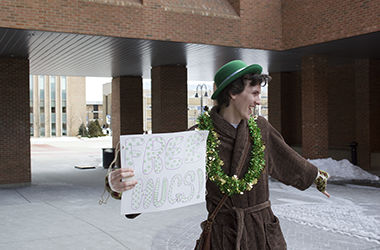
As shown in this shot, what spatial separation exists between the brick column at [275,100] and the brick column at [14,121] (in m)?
15.3

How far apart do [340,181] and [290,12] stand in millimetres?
6055

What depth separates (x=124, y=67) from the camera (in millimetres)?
20750

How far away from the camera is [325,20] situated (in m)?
14.4

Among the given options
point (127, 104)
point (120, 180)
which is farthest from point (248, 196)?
point (127, 104)

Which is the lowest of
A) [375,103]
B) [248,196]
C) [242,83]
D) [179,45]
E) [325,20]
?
[248,196]

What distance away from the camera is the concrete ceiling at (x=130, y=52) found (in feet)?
43.3

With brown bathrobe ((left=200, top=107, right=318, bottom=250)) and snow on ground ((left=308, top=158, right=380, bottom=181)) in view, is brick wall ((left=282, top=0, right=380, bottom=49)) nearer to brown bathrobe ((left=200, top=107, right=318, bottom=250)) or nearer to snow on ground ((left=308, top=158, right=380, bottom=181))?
snow on ground ((left=308, top=158, right=380, bottom=181))

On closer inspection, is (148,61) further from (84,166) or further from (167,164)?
(167,164)

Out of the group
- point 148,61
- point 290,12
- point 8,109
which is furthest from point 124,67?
point 290,12

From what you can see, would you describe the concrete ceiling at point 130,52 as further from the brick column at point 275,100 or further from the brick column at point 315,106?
the brick column at point 275,100

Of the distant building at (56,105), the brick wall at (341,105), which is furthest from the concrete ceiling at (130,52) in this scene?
the distant building at (56,105)

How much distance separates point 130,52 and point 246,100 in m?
13.9

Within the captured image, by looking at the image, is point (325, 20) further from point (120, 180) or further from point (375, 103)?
point (120, 180)

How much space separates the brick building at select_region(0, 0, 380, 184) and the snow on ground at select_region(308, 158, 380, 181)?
712 millimetres
